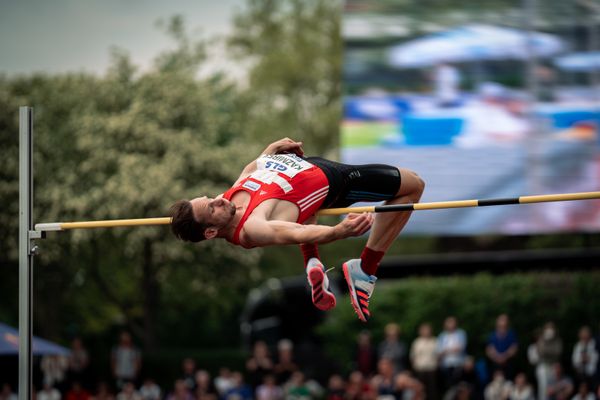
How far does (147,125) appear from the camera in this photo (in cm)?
2177

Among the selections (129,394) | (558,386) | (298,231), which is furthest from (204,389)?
(298,231)

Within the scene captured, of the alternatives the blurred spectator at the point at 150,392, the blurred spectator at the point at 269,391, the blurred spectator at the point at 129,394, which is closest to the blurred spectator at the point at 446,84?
the blurred spectator at the point at 269,391

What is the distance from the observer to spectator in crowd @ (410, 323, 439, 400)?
16.3 meters

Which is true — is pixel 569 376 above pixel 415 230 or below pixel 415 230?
below

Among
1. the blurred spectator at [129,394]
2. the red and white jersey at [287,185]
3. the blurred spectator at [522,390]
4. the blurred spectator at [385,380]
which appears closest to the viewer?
the red and white jersey at [287,185]

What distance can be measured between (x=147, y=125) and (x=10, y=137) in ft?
9.44

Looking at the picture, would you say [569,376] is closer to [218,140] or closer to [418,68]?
[418,68]

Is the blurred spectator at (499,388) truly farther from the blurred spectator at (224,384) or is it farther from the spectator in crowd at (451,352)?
the blurred spectator at (224,384)

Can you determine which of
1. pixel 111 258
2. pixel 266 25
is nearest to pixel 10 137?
pixel 111 258

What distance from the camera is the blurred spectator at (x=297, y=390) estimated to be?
55.1 feet

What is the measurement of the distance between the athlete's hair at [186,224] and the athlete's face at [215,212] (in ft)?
0.10

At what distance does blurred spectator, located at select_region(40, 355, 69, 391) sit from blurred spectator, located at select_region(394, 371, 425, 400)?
5.41 metres

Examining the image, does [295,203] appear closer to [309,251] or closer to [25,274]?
[309,251]

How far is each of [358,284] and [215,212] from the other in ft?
4.29
